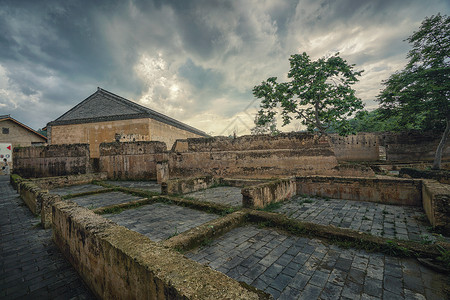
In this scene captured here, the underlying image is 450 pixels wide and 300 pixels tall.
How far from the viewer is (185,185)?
8.00 meters

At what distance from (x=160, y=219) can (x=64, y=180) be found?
1015 centimetres

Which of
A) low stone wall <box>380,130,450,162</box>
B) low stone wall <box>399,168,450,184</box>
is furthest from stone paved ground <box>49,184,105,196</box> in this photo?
low stone wall <box>380,130,450,162</box>

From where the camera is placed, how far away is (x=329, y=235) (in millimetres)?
3432

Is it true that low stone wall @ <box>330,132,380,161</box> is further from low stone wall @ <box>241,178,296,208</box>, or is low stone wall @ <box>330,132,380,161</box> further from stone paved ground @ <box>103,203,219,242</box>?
stone paved ground @ <box>103,203,219,242</box>

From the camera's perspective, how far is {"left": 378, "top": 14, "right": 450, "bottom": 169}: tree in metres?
12.6

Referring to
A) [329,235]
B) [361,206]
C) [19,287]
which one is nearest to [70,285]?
[19,287]

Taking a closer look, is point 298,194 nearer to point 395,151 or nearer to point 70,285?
point 70,285

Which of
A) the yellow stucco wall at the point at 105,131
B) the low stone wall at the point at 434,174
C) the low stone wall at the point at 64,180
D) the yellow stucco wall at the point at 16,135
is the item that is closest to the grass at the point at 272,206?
the low stone wall at the point at 434,174

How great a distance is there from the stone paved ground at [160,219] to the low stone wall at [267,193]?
105 centimetres

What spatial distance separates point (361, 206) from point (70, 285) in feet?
23.5

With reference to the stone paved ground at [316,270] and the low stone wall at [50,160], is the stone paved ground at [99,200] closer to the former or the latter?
the stone paved ground at [316,270]

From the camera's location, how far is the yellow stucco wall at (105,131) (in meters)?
19.3

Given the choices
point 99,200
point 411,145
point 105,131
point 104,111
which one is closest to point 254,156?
point 99,200

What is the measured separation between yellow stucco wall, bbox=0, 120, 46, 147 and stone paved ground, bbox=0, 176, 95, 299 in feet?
92.9
